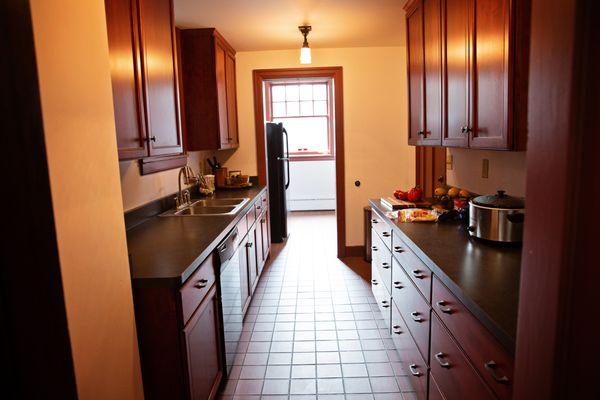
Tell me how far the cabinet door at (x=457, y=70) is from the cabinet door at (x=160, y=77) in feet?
5.12

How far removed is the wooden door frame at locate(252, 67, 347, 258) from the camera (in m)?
4.54

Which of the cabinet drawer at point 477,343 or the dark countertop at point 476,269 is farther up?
the dark countertop at point 476,269

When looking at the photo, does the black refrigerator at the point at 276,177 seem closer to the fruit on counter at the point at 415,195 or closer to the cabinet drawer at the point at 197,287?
the fruit on counter at the point at 415,195

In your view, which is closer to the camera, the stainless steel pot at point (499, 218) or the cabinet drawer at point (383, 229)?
the stainless steel pot at point (499, 218)

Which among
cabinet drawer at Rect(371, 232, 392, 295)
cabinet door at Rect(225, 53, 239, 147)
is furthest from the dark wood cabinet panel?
cabinet door at Rect(225, 53, 239, 147)

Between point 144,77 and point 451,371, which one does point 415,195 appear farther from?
point 144,77

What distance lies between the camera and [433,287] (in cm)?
175

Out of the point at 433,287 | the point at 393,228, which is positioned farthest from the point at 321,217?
the point at 433,287

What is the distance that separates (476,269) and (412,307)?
23.3 inches

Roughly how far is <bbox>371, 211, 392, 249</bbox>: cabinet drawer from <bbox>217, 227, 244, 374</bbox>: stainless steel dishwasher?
3.25 ft

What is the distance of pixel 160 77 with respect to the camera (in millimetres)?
2307

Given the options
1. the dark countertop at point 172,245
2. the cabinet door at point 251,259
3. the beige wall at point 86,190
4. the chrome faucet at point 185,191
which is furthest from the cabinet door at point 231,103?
the beige wall at point 86,190

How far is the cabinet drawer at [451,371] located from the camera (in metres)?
1.32

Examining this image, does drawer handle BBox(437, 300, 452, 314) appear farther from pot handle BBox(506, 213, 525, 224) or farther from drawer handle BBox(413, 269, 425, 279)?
pot handle BBox(506, 213, 525, 224)
